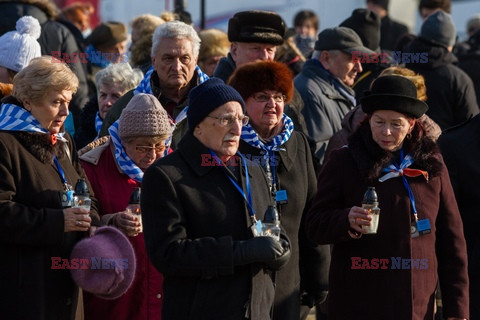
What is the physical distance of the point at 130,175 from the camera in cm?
604

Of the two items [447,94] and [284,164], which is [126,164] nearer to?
[284,164]

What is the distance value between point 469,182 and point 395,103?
101cm

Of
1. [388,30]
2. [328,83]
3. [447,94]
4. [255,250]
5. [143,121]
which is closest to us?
[255,250]

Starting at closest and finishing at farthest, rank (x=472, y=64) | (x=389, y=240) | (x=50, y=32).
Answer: (x=389, y=240)
(x=50, y=32)
(x=472, y=64)

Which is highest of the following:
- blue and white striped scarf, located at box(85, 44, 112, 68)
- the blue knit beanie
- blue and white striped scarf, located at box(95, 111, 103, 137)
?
the blue knit beanie

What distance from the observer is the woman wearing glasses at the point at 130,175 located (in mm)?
5961

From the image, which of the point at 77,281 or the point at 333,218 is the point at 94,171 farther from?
the point at 333,218

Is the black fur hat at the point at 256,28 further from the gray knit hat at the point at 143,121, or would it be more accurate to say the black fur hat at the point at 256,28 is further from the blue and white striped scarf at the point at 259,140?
the gray knit hat at the point at 143,121

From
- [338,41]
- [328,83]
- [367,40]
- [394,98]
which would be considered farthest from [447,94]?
[394,98]

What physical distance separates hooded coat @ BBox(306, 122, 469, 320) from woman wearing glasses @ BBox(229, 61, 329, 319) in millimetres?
350

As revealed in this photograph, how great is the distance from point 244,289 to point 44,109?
1.46 m

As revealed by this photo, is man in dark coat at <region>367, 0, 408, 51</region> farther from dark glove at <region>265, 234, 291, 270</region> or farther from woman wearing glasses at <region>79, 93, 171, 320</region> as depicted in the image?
dark glove at <region>265, 234, 291, 270</region>

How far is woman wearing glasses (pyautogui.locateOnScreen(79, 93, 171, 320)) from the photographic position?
19.6 feet

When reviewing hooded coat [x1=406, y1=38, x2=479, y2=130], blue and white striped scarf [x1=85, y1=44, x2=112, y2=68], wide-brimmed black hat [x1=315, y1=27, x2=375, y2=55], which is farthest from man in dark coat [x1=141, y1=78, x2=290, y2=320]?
blue and white striped scarf [x1=85, y1=44, x2=112, y2=68]
